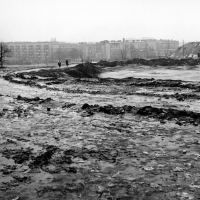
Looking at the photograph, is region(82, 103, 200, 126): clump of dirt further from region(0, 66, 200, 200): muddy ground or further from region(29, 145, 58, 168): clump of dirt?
region(29, 145, 58, 168): clump of dirt

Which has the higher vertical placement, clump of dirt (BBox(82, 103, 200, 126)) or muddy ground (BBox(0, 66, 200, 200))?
clump of dirt (BBox(82, 103, 200, 126))

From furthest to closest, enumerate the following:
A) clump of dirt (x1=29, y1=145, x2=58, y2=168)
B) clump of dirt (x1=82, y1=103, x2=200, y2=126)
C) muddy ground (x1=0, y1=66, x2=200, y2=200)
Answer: clump of dirt (x1=82, y1=103, x2=200, y2=126)
clump of dirt (x1=29, y1=145, x2=58, y2=168)
muddy ground (x1=0, y1=66, x2=200, y2=200)

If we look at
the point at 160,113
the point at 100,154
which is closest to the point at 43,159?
the point at 100,154

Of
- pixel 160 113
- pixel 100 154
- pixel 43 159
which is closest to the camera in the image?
pixel 43 159

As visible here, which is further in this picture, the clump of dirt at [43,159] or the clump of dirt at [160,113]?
the clump of dirt at [160,113]

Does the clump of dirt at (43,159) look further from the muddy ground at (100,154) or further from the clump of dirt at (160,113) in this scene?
the clump of dirt at (160,113)

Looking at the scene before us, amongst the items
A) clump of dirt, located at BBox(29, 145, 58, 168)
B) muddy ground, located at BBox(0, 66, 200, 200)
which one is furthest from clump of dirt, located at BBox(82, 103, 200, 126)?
clump of dirt, located at BBox(29, 145, 58, 168)

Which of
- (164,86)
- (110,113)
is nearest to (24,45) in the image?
(164,86)

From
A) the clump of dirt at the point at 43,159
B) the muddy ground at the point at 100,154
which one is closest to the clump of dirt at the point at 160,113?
the muddy ground at the point at 100,154

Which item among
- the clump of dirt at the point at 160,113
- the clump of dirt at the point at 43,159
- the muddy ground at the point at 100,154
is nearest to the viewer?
the muddy ground at the point at 100,154

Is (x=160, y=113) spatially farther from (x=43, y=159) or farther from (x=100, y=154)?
(x=43, y=159)

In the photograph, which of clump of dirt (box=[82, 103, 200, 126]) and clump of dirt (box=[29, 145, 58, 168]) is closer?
clump of dirt (box=[29, 145, 58, 168])

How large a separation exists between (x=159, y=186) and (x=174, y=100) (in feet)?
39.2

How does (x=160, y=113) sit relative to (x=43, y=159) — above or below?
above
